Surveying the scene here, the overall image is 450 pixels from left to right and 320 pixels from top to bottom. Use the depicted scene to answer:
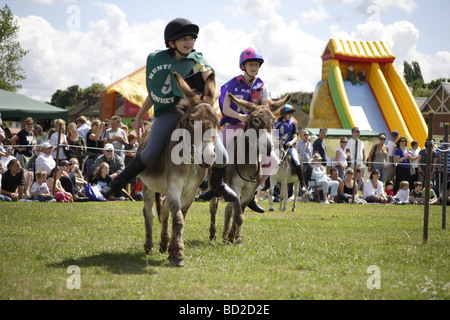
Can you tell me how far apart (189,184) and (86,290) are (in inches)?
81.1

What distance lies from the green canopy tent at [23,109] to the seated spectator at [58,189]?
6.72 metres

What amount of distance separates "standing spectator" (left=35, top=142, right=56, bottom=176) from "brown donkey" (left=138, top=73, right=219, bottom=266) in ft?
32.2

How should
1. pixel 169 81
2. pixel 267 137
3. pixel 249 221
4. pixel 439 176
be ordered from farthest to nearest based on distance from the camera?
pixel 439 176 < pixel 249 221 < pixel 267 137 < pixel 169 81

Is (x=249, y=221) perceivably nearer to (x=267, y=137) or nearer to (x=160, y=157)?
(x=267, y=137)

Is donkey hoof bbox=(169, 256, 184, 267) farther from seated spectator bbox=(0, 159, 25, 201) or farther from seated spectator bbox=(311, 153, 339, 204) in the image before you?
seated spectator bbox=(311, 153, 339, 204)

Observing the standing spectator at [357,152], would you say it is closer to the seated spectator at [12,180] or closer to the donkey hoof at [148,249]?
the seated spectator at [12,180]

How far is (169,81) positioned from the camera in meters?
6.89

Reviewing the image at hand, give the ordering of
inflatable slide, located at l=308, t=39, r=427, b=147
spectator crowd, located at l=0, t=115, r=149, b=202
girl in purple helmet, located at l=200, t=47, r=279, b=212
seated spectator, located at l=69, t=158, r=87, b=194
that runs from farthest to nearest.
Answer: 1. inflatable slide, located at l=308, t=39, r=427, b=147
2. seated spectator, located at l=69, t=158, r=87, b=194
3. spectator crowd, located at l=0, t=115, r=149, b=202
4. girl in purple helmet, located at l=200, t=47, r=279, b=212

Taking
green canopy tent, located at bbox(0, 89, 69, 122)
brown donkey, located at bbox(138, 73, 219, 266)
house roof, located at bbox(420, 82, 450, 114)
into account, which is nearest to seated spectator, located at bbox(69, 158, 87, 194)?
green canopy tent, located at bbox(0, 89, 69, 122)

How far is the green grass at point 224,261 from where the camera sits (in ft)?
16.0

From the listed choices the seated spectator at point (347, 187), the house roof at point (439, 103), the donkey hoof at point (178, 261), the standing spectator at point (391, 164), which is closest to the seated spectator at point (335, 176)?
the seated spectator at point (347, 187)

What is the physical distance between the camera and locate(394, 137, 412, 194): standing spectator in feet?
66.4

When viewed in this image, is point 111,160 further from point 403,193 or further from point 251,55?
point 403,193
